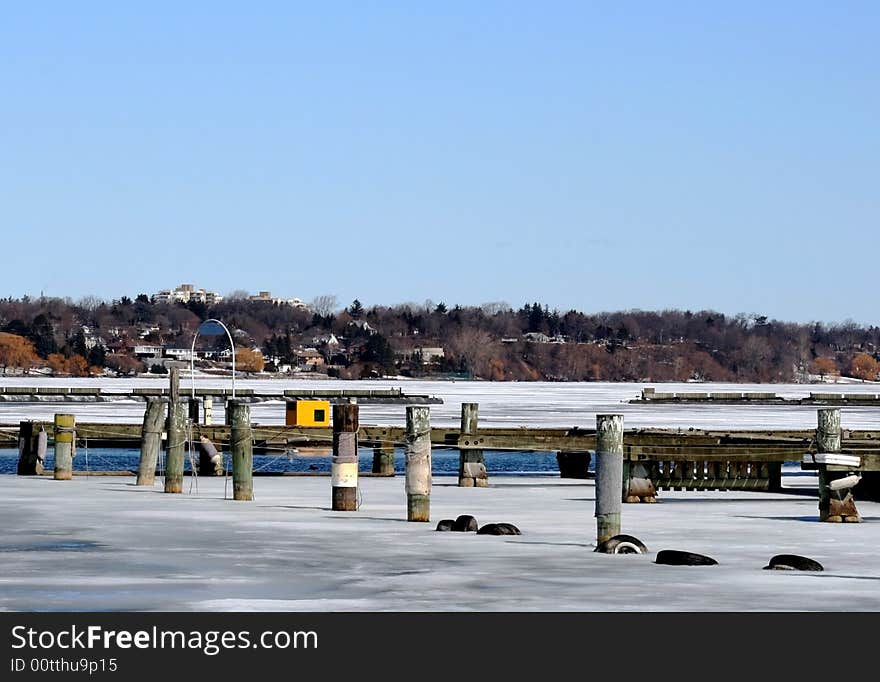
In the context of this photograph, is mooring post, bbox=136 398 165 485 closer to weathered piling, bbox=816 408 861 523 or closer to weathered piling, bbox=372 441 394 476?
weathered piling, bbox=372 441 394 476

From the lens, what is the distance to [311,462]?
55500 millimetres

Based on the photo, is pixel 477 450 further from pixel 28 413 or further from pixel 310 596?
pixel 28 413

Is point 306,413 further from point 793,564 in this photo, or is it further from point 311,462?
point 793,564

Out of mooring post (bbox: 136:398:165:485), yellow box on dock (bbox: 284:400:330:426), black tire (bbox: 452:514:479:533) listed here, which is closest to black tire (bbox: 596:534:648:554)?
black tire (bbox: 452:514:479:533)

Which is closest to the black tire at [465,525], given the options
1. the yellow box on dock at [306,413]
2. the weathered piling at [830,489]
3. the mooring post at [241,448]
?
the weathered piling at [830,489]

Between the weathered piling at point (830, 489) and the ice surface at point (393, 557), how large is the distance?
12.0 inches

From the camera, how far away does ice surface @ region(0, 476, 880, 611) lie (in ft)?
46.3

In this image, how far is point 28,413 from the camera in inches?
3848

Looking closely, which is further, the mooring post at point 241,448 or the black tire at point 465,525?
the mooring post at point 241,448

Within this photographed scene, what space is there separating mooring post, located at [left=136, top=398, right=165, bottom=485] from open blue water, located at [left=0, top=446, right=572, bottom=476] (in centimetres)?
1199

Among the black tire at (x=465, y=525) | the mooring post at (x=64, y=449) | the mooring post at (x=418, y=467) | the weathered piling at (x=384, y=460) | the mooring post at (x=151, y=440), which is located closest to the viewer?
the black tire at (x=465, y=525)

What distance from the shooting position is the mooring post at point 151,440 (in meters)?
32.3

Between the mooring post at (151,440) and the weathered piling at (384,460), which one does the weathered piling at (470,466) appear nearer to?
the weathered piling at (384,460)
